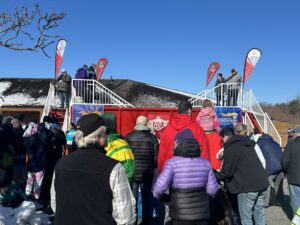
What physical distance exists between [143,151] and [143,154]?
51 mm

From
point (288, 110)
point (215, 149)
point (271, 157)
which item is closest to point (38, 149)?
point (215, 149)

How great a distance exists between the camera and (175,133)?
4832 mm

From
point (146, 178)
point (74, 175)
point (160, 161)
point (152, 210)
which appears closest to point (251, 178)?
point (160, 161)

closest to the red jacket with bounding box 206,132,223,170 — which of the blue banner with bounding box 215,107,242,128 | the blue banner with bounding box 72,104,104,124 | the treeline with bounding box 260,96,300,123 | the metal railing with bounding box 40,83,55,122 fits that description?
the blue banner with bounding box 72,104,104,124

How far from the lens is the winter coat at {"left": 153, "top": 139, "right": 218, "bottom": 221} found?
12.3 ft

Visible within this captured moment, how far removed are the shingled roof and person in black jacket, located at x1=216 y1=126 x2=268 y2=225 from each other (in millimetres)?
15858

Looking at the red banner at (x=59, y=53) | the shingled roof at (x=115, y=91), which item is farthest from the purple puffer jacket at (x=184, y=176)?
the shingled roof at (x=115, y=91)

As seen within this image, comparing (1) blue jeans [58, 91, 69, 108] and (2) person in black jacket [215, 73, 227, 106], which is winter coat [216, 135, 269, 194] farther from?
(1) blue jeans [58, 91, 69, 108]

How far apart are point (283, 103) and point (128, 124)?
194 feet

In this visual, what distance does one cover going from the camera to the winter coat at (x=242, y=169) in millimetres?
4770

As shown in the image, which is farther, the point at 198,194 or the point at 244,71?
the point at 244,71

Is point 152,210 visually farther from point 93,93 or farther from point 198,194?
point 93,93

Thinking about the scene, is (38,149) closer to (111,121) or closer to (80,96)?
(111,121)

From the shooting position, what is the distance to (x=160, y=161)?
4.98 meters
